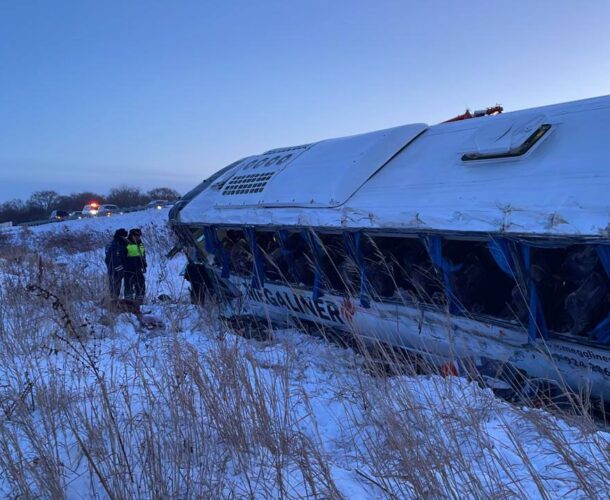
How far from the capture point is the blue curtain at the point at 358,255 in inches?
216

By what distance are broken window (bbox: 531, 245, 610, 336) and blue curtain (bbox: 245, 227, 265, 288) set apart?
3716 mm

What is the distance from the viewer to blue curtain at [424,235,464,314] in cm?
460

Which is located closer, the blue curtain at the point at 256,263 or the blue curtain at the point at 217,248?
the blue curtain at the point at 256,263

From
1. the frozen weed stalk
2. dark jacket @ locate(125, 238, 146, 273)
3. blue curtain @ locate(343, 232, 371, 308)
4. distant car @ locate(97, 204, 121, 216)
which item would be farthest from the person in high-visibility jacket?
distant car @ locate(97, 204, 121, 216)

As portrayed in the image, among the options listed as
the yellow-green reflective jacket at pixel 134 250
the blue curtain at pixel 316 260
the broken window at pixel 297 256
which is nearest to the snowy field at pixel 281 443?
the blue curtain at pixel 316 260

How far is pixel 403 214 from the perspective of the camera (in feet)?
15.8

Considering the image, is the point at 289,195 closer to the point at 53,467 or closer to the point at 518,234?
the point at 518,234

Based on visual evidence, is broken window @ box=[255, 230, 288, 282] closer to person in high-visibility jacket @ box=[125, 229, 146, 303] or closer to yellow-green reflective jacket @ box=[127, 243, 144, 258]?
person in high-visibility jacket @ box=[125, 229, 146, 303]

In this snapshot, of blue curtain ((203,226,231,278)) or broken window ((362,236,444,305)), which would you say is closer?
broken window ((362,236,444,305))

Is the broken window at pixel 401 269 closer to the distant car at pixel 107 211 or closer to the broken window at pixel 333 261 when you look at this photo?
the broken window at pixel 333 261

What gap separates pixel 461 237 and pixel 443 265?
1.33ft

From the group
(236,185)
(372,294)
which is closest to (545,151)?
(372,294)

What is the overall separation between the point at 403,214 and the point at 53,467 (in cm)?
326

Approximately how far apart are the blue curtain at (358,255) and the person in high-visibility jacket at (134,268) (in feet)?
17.8
